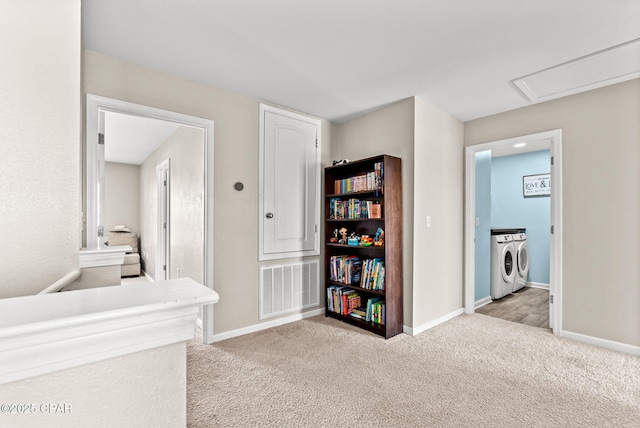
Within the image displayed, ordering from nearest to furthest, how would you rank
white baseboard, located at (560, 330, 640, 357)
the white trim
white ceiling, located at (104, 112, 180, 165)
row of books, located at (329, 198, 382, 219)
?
the white trim < white baseboard, located at (560, 330, 640, 357) < row of books, located at (329, 198, 382, 219) < white ceiling, located at (104, 112, 180, 165)

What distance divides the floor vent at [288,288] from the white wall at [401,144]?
1055 mm

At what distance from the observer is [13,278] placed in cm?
69

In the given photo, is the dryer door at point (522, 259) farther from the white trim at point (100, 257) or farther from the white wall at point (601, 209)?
the white trim at point (100, 257)

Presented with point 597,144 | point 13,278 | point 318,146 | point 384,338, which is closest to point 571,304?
point 597,144

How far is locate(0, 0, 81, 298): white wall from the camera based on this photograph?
681 mm

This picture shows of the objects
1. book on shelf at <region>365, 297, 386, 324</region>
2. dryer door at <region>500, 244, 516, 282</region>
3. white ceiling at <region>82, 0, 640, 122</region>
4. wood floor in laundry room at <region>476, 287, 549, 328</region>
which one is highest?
white ceiling at <region>82, 0, 640, 122</region>

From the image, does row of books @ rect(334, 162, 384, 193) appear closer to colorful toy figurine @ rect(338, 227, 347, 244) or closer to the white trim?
colorful toy figurine @ rect(338, 227, 347, 244)

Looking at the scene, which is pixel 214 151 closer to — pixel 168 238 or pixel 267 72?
pixel 267 72

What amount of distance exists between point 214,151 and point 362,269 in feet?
6.19

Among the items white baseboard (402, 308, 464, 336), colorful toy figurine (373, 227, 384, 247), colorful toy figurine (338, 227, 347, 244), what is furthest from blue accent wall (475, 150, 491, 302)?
colorful toy figurine (338, 227, 347, 244)

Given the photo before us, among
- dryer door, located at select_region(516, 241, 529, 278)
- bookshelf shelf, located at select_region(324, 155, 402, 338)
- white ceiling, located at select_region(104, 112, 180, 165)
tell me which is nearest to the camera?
bookshelf shelf, located at select_region(324, 155, 402, 338)

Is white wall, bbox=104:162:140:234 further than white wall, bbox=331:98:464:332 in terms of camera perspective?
Yes

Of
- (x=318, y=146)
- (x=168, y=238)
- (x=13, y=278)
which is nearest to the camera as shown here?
(x=13, y=278)

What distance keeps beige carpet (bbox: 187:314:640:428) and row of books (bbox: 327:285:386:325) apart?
21 centimetres
